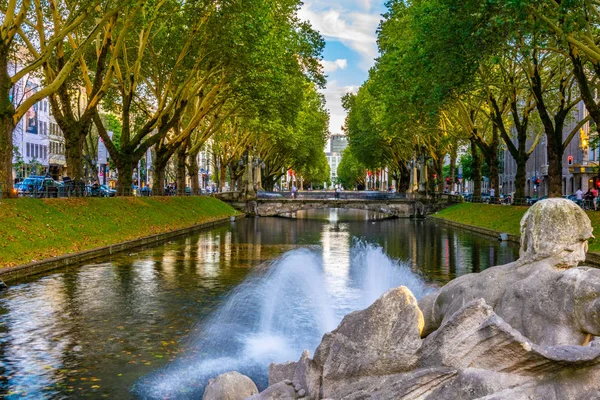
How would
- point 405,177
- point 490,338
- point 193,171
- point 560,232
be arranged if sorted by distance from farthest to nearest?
point 405,177, point 193,171, point 560,232, point 490,338

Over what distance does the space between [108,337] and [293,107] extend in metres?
34.9

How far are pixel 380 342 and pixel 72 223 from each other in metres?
24.5

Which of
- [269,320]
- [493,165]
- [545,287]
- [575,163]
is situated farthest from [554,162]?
[575,163]

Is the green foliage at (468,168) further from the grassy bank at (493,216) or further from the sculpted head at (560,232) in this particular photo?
the sculpted head at (560,232)

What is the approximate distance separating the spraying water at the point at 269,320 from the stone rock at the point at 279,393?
151 inches

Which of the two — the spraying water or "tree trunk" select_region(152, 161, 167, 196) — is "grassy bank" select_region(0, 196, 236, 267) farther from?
the spraying water

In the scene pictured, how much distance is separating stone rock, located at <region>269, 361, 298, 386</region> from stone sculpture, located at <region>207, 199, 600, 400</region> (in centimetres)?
39

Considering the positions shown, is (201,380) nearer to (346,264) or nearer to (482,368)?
(482,368)

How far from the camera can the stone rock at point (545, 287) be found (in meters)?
4.37

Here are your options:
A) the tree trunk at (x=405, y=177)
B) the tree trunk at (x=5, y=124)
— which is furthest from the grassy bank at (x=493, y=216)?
the tree trunk at (x=405, y=177)

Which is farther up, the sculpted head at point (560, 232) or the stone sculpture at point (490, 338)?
the sculpted head at point (560, 232)

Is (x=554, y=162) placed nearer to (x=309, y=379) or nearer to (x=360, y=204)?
(x=309, y=379)

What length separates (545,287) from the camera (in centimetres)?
457

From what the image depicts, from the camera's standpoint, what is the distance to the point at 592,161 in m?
67.1
